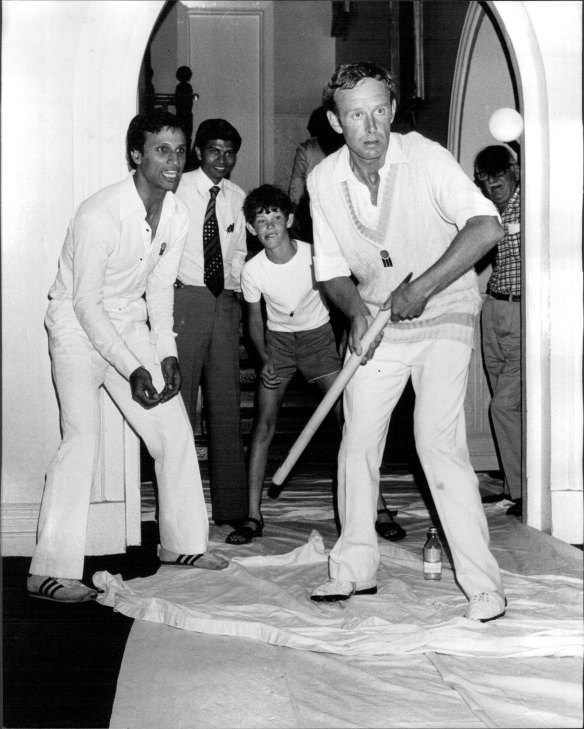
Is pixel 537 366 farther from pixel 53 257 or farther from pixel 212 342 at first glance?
pixel 53 257

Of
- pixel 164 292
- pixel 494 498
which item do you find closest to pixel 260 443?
pixel 164 292

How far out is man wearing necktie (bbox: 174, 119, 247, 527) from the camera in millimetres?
4125

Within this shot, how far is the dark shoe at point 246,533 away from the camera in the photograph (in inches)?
154

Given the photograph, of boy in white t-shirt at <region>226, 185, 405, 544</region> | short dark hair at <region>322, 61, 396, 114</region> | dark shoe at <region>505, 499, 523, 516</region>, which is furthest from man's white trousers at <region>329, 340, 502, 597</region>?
dark shoe at <region>505, 499, 523, 516</region>

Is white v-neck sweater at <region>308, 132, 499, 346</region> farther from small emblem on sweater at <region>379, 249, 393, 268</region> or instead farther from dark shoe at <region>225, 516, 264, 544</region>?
dark shoe at <region>225, 516, 264, 544</region>

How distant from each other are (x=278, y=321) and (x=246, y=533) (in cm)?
92

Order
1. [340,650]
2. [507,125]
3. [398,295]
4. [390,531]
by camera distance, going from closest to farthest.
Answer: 1. [340,650]
2. [398,295]
3. [390,531]
4. [507,125]

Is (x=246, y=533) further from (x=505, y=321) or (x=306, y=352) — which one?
(x=505, y=321)

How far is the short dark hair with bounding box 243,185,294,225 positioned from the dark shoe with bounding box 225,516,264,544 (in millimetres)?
1296

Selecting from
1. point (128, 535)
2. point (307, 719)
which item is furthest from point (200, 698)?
point (128, 535)

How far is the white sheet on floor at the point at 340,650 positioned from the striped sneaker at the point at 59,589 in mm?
69

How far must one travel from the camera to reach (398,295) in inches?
104

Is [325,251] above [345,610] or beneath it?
above

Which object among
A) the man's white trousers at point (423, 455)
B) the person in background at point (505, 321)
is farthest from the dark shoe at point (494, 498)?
the man's white trousers at point (423, 455)
